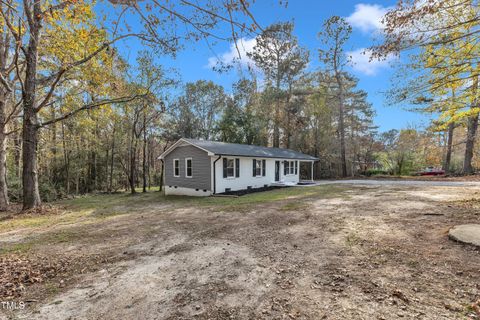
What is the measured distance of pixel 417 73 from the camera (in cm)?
673

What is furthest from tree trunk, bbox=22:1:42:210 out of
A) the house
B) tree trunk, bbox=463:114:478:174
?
tree trunk, bbox=463:114:478:174

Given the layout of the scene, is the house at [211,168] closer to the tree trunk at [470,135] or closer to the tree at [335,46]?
the tree at [335,46]

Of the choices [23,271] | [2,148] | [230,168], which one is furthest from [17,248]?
[230,168]

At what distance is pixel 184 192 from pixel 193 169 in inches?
66.3

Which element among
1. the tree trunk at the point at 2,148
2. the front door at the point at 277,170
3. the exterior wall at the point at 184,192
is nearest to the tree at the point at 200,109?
the exterior wall at the point at 184,192

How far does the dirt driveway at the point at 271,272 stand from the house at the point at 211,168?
22.9 feet

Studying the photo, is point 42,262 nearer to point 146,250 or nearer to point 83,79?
point 146,250

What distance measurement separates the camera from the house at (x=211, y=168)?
12.5m

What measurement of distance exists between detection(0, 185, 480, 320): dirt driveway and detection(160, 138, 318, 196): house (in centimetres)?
698

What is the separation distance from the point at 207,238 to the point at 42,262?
2.73m

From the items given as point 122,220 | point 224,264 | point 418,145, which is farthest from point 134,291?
point 418,145

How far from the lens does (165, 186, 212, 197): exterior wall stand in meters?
12.8

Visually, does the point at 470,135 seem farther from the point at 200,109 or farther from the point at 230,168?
the point at 200,109

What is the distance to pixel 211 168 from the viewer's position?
1232cm
